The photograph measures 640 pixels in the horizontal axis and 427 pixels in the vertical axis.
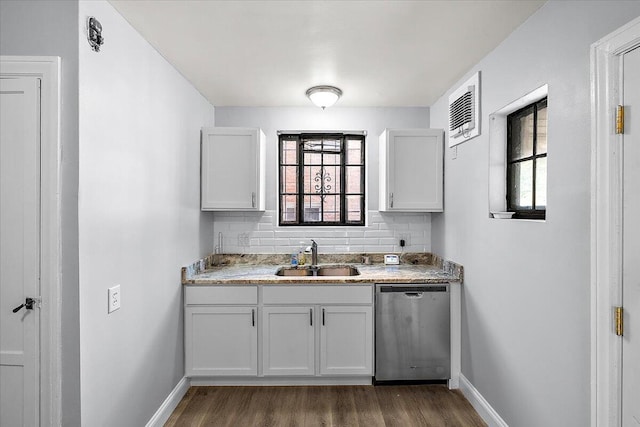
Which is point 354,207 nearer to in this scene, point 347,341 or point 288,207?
point 288,207

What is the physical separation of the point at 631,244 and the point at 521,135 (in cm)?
114

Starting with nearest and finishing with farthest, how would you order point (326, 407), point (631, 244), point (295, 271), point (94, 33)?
point (631, 244), point (94, 33), point (326, 407), point (295, 271)

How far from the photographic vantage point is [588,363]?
5.32 ft

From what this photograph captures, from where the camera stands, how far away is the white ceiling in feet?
6.48

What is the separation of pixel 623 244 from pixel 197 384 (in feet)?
10.1

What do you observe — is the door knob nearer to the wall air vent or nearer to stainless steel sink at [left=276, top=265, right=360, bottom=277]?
stainless steel sink at [left=276, top=265, right=360, bottom=277]

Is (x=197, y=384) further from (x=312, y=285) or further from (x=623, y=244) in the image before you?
(x=623, y=244)

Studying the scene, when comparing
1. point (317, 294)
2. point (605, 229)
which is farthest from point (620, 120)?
point (317, 294)

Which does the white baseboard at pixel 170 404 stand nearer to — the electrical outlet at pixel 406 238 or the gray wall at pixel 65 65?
the gray wall at pixel 65 65

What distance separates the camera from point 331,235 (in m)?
3.89

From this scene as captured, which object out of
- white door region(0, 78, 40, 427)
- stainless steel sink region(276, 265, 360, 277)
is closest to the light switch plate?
stainless steel sink region(276, 265, 360, 277)

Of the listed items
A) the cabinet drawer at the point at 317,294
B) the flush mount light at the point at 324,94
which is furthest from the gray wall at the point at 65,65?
the flush mount light at the point at 324,94

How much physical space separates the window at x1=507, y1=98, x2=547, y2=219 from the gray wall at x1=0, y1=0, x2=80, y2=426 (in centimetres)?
239

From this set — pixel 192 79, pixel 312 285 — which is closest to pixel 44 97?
pixel 192 79
